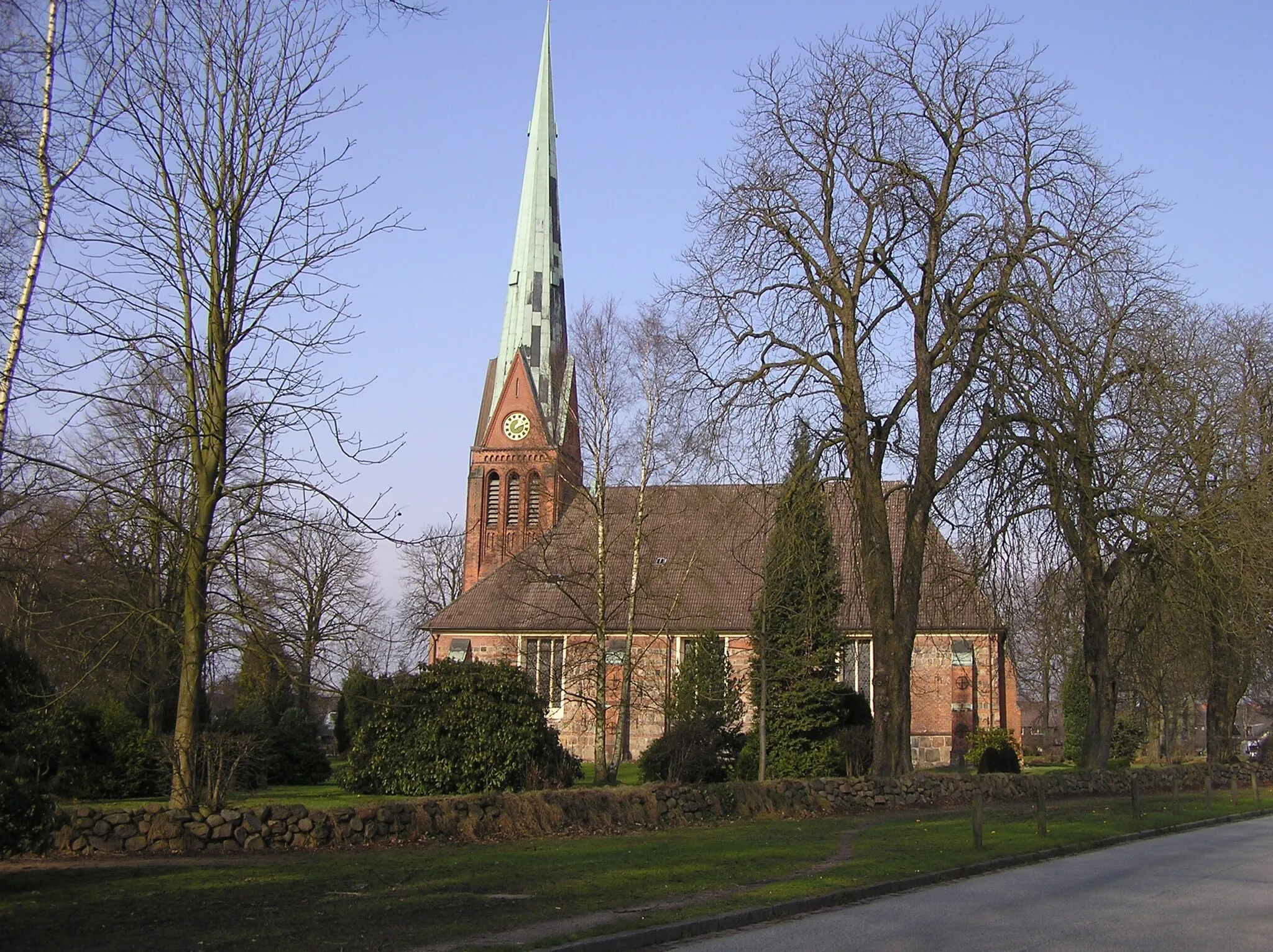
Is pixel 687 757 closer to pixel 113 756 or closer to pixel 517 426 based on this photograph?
pixel 113 756

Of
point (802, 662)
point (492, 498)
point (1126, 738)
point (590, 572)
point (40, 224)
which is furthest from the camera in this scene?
point (492, 498)

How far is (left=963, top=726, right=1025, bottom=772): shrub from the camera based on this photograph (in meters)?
38.6

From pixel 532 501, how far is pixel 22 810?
39.4m

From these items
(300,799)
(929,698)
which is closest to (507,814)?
(300,799)

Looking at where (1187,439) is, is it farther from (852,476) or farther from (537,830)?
(537,830)

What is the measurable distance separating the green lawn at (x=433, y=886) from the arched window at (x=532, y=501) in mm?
31648

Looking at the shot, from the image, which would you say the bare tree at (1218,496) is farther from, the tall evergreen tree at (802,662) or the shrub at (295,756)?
the shrub at (295,756)

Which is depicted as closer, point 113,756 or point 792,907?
point 792,907

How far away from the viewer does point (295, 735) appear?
2753cm

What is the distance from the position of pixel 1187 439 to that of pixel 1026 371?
28.0 ft

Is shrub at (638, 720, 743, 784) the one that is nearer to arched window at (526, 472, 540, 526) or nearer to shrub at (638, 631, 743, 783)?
shrub at (638, 631, 743, 783)

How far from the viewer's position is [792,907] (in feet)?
39.2

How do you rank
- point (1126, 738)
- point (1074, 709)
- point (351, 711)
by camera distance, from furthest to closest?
point (1074, 709) < point (1126, 738) < point (351, 711)

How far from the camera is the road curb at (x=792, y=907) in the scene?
979 centimetres
